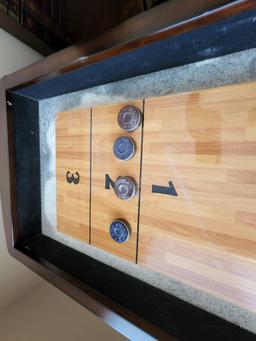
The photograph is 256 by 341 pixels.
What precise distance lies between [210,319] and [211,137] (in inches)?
20.8

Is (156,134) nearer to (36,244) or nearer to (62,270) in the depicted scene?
(62,270)

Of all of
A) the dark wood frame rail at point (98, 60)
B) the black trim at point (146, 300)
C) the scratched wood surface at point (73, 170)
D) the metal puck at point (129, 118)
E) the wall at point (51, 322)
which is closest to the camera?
the dark wood frame rail at point (98, 60)

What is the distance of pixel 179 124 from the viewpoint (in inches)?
26.8

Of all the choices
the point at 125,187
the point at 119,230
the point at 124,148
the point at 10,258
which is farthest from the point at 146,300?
the point at 10,258

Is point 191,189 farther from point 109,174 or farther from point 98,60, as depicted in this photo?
point 98,60

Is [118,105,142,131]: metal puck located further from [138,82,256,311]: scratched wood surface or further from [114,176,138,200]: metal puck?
[114,176,138,200]: metal puck

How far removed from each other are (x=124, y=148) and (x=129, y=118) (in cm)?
11

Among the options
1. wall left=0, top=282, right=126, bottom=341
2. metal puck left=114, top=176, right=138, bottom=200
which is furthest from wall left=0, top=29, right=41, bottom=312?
metal puck left=114, top=176, right=138, bottom=200

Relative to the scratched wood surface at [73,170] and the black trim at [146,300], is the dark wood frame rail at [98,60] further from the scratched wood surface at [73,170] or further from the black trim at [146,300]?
the scratched wood surface at [73,170]

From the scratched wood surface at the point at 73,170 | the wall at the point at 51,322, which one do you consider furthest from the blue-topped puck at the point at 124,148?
the wall at the point at 51,322

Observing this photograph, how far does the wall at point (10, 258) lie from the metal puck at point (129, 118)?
2.67 ft

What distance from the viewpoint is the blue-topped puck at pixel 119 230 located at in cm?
80

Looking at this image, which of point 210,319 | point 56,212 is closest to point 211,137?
point 210,319

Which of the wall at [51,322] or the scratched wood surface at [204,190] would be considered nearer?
the scratched wood surface at [204,190]
